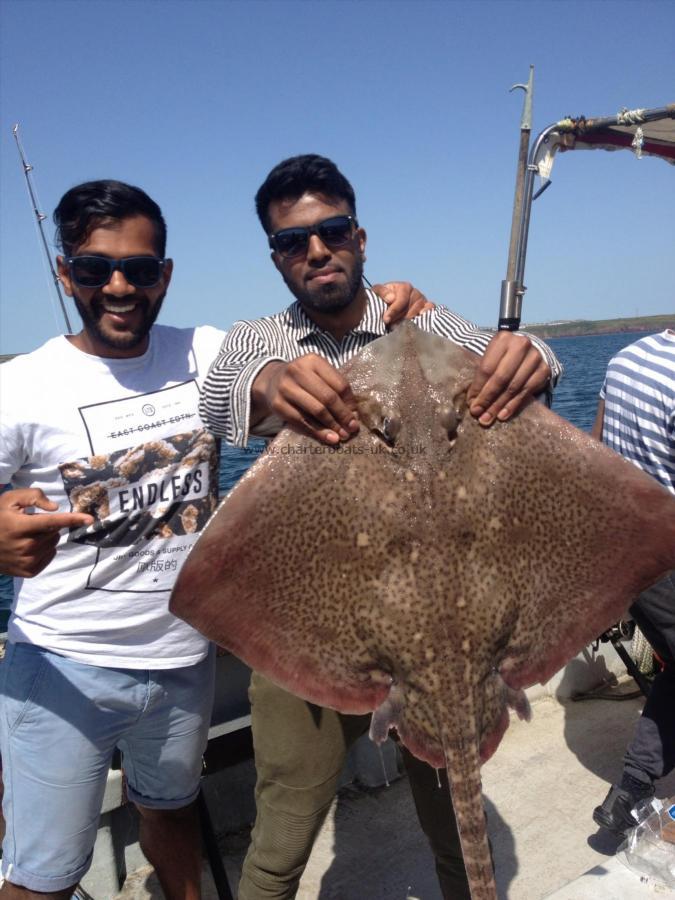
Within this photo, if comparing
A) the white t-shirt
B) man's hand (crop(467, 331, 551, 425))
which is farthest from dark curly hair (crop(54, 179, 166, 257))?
man's hand (crop(467, 331, 551, 425))

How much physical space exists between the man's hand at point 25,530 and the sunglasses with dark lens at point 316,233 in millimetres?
1404

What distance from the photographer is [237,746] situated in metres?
4.13

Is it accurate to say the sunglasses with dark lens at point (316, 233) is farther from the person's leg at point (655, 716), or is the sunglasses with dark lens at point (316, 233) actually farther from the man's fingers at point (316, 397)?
the person's leg at point (655, 716)

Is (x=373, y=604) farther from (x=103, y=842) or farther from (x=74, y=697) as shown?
(x=103, y=842)

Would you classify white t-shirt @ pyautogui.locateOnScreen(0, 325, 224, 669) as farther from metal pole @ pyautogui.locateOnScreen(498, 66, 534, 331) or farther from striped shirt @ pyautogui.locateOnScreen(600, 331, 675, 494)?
metal pole @ pyautogui.locateOnScreen(498, 66, 534, 331)

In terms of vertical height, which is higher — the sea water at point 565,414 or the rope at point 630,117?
the rope at point 630,117

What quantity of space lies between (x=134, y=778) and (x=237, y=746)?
1.20m

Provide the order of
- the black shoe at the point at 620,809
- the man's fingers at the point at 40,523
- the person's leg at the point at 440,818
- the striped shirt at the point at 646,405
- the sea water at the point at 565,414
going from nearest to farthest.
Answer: the man's fingers at the point at 40,523 → the person's leg at the point at 440,818 → the striped shirt at the point at 646,405 → the black shoe at the point at 620,809 → the sea water at the point at 565,414

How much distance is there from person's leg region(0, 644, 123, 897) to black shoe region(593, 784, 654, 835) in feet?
9.56

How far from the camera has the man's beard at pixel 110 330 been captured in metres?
2.74

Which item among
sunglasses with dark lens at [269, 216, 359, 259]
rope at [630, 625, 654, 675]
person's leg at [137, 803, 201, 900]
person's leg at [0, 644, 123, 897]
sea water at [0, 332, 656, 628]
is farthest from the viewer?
sea water at [0, 332, 656, 628]

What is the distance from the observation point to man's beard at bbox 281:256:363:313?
8.99 ft

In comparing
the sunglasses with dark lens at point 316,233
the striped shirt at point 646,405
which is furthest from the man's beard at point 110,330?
the striped shirt at point 646,405

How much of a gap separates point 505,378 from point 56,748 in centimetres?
229
